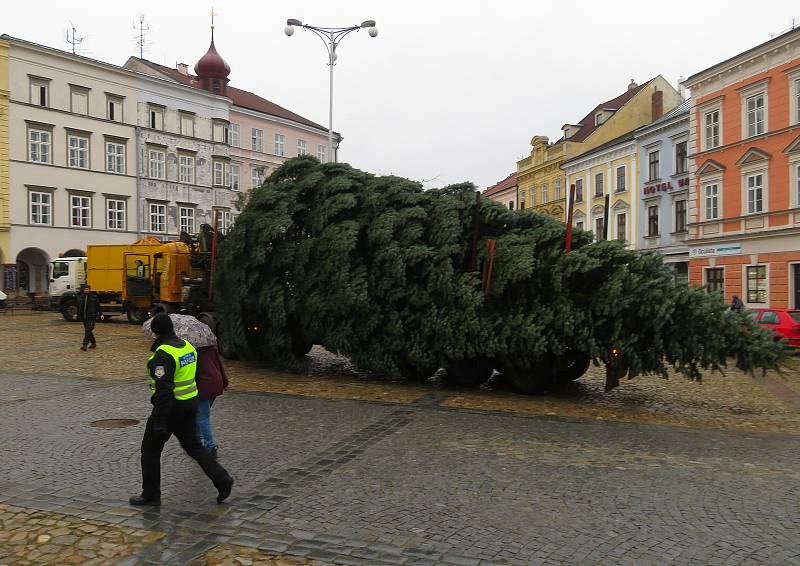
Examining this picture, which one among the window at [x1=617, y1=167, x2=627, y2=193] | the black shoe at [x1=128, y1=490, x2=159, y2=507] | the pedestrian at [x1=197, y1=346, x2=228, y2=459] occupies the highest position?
the window at [x1=617, y1=167, x2=627, y2=193]

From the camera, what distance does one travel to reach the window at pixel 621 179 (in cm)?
4353

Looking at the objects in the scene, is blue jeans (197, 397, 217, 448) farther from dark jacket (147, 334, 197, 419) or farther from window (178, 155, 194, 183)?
window (178, 155, 194, 183)

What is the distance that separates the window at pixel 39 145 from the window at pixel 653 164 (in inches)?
1425

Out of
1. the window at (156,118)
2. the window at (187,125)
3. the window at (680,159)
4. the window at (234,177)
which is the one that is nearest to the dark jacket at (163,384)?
the window at (680,159)

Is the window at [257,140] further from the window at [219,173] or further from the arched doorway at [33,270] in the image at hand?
the arched doorway at [33,270]

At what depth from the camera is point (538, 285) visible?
35.7 feet

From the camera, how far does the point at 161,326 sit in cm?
549

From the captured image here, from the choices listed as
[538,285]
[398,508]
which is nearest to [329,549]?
[398,508]


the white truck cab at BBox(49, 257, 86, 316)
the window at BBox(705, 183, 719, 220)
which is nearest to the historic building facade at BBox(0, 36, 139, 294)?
the white truck cab at BBox(49, 257, 86, 316)

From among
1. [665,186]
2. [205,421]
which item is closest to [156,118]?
[665,186]

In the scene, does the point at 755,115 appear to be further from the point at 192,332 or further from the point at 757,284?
the point at 192,332

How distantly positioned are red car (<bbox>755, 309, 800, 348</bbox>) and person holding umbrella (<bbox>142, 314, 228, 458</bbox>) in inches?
659

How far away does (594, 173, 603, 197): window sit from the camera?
1826 inches

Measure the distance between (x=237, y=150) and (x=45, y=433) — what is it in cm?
4762
